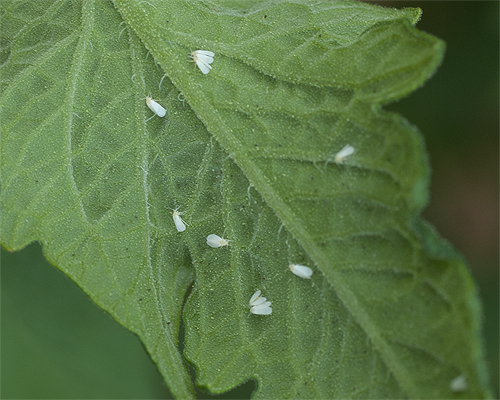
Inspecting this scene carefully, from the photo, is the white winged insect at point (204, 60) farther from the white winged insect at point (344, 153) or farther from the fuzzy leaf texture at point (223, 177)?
the white winged insect at point (344, 153)

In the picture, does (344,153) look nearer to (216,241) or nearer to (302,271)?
(302,271)

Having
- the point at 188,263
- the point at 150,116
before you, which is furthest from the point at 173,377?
the point at 150,116

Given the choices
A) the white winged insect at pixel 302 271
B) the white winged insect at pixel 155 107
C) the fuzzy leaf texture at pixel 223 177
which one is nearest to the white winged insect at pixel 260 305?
Answer: the fuzzy leaf texture at pixel 223 177

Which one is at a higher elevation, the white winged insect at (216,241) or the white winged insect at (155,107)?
the white winged insect at (155,107)

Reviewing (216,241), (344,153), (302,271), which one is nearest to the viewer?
(344,153)

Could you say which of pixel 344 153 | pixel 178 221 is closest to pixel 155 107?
pixel 178 221

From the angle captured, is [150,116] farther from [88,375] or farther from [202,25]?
[88,375]

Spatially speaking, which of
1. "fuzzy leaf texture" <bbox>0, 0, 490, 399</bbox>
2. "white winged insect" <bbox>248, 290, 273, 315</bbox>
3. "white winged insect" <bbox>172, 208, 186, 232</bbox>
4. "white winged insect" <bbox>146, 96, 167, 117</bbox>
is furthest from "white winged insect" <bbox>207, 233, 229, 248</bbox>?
"white winged insect" <bbox>146, 96, 167, 117</bbox>
